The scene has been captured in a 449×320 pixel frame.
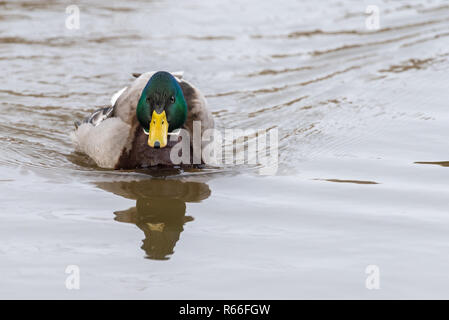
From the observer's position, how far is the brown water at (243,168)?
478 centimetres

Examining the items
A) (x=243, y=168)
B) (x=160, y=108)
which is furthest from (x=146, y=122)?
(x=243, y=168)

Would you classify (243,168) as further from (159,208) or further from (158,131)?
(159,208)

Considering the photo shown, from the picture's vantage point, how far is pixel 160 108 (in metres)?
6.57

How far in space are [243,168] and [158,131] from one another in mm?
894

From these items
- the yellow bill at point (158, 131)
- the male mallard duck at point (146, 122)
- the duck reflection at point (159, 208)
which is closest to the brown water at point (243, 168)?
the duck reflection at point (159, 208)

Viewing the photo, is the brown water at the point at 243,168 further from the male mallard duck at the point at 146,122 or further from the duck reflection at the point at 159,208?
the male mallard duck at the point at 146,122

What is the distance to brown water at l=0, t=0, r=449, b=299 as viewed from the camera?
4.78 m

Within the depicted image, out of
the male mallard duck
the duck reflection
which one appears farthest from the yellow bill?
the duck reflection

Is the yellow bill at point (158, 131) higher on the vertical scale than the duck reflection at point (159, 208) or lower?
higher

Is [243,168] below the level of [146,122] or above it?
below

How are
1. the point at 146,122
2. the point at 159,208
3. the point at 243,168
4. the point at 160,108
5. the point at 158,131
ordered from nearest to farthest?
the point at 159,208, the point at 158,131, the point at 160,108, the point at 146,122, the point at 243,168

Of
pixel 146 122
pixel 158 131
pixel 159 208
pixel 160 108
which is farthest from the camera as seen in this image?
pixel 146 122

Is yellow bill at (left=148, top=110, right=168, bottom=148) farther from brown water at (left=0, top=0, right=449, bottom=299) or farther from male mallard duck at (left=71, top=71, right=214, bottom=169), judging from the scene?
brown water at (left=0, top=0, right=449, bottom=299)

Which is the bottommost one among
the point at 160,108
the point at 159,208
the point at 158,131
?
the point at 159,208
